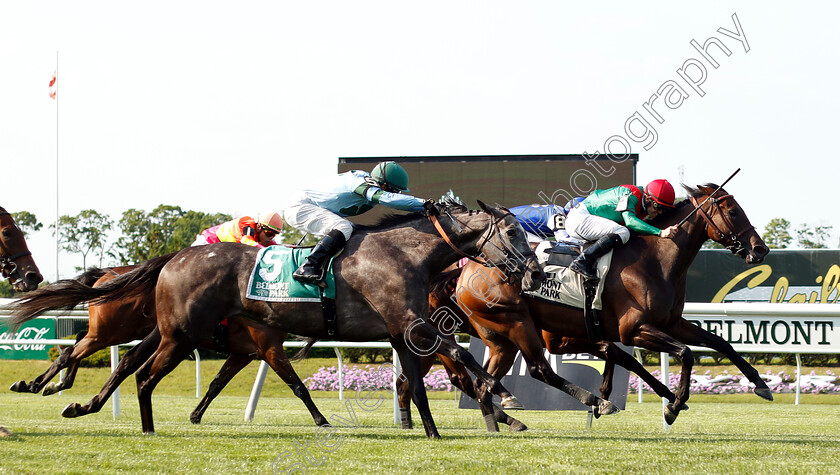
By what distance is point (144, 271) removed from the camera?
6480 mm

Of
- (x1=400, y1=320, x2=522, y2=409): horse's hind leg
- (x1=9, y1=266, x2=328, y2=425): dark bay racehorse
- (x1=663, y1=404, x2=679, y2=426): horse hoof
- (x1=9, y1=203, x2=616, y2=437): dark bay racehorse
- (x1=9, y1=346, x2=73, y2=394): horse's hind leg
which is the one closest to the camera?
(x1=400, y1=320, x2=522, y2=409): horse's hind leg

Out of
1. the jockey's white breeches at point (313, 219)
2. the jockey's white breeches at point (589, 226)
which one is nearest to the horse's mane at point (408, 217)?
the jockey's white breeches at point (313, 219)

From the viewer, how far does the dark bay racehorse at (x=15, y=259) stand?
6.79 m

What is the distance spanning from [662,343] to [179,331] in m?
3.30

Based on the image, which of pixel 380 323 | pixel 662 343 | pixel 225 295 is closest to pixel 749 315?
pixel 662 343

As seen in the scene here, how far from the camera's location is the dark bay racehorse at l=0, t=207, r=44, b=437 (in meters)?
6.79

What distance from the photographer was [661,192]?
692cm

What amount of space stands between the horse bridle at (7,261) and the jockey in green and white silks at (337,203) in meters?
2.23

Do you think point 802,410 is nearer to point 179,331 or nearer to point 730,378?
point 730,378

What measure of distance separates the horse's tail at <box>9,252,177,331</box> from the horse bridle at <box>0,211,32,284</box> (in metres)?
0.38

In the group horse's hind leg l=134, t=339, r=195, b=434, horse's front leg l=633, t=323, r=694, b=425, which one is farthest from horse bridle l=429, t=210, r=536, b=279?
horse's hind leg l=134, t=339, r=195, b=434

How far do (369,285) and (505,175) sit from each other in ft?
46.8

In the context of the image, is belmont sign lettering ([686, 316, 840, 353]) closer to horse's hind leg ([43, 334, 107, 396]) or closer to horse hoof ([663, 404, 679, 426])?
horse hoof ([663, 404, 679, 426])

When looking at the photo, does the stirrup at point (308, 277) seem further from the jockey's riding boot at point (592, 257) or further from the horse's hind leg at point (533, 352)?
the jockey's riding boot at point (592, 257)
